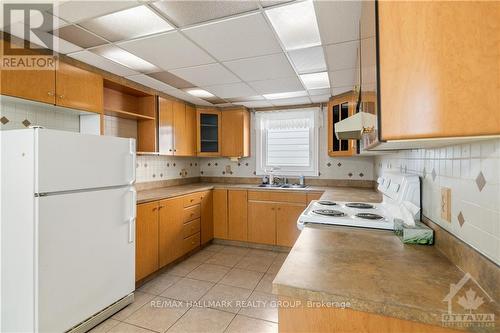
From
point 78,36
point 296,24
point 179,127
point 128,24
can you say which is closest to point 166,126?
point 179,127

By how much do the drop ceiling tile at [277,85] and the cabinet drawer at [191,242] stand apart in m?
2.10

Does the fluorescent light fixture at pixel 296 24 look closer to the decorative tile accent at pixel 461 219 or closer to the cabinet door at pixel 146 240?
the decorative tile accent at pixel 461 219

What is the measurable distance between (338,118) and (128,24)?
2.64 m

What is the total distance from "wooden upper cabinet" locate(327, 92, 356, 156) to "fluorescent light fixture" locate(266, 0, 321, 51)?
4.82ft

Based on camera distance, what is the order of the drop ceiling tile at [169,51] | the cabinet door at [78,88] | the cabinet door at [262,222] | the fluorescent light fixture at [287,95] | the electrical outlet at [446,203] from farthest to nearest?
the cabinet door at [262,222] → the fluorescent light fixture at [287,95] → the cabinet door at [78,88] → the drop ceiling tile at [169,51] → the electrical outlet at [446,203]

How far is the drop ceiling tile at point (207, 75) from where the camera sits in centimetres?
244

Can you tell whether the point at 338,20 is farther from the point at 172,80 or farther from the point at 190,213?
the point at 190,213

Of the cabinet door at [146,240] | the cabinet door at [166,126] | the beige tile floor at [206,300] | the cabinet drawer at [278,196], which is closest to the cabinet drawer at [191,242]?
the beige tile floor at [206,300]

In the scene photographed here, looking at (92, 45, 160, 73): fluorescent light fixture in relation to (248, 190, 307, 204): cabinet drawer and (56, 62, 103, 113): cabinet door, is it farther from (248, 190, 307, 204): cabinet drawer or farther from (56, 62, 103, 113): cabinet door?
(248, 190, 307, 204): cabinet drawer

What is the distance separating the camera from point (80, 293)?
1.79 meters

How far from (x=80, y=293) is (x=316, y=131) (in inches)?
138

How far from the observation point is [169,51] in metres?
2.08

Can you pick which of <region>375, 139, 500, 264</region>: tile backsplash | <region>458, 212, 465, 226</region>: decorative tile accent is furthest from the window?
<region>458, 212, 465, 226</region>: decorative tile accent

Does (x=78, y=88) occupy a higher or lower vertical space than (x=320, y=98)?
lower
